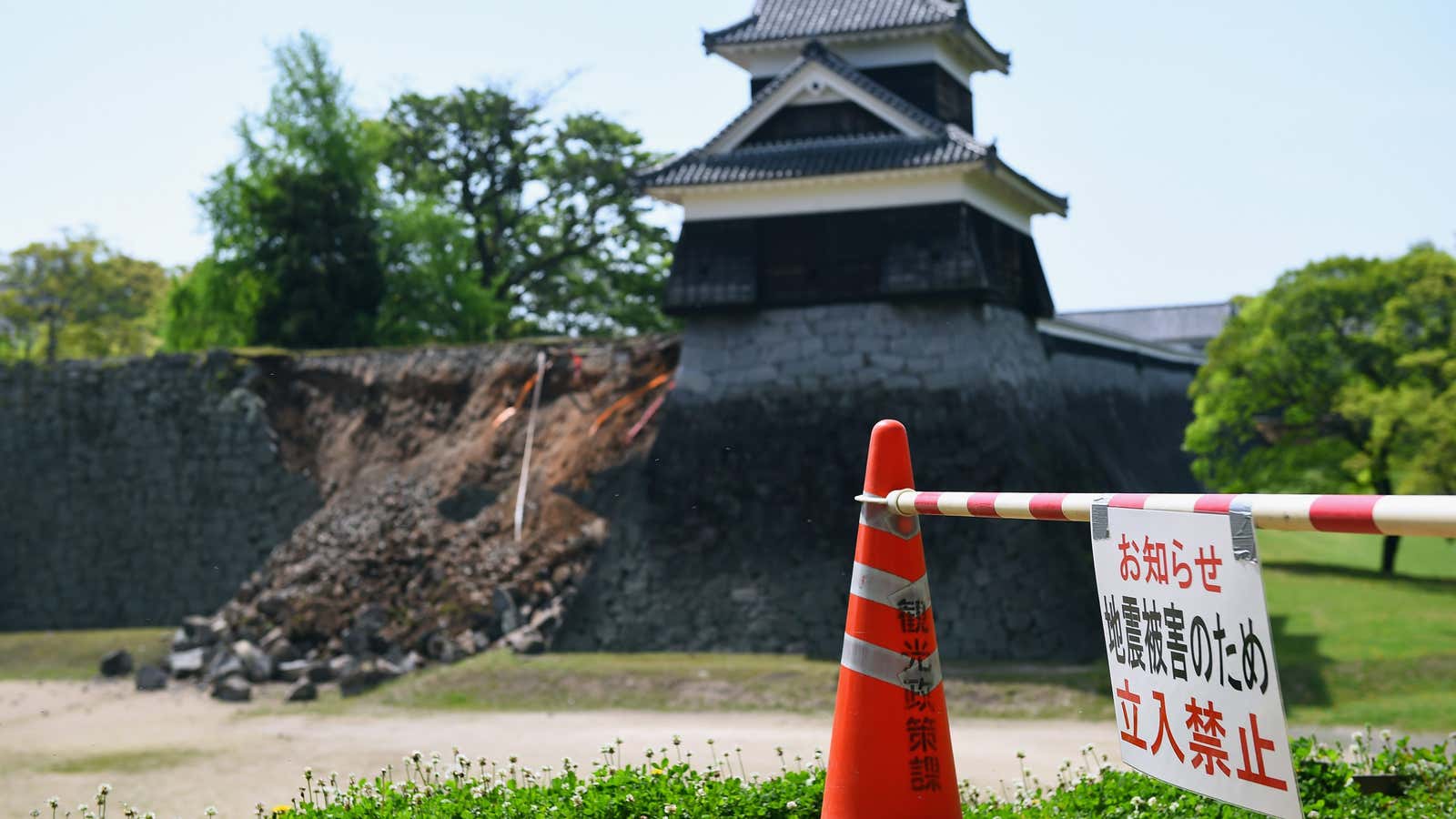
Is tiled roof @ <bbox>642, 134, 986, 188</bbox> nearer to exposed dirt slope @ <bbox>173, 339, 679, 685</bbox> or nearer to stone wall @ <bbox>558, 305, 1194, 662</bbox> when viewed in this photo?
stone wall @ <bbox>558, 305, 1194, 662</bbox>

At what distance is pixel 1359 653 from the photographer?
553 inches

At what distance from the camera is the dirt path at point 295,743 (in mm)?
9906

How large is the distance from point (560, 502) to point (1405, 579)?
40.5ft

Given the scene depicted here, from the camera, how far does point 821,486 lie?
15875 mm

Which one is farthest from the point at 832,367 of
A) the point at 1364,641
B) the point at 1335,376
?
the point at 1335,376

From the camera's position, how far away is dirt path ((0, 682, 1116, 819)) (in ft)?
32.5

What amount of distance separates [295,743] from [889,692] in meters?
8.85

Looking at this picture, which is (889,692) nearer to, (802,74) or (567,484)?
(802,74)

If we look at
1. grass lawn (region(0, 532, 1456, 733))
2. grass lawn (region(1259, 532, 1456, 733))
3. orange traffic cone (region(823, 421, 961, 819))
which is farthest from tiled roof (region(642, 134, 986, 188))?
orange traffic cone (region(823, 421, 961, 819))

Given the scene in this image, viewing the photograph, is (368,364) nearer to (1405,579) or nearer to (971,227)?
(971,227)

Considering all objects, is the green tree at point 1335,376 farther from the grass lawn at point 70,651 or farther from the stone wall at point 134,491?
the grass lawn at point 70,651

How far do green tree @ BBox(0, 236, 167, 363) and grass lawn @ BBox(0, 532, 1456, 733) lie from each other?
23887 millimetres

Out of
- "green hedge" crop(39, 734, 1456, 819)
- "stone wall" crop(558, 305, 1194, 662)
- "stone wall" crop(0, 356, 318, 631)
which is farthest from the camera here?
"stone wall" crop(0, 356, 318, 631)

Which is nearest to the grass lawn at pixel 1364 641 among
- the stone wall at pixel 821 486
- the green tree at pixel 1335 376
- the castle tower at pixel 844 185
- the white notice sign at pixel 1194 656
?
the green tree at pixel 1335 376
